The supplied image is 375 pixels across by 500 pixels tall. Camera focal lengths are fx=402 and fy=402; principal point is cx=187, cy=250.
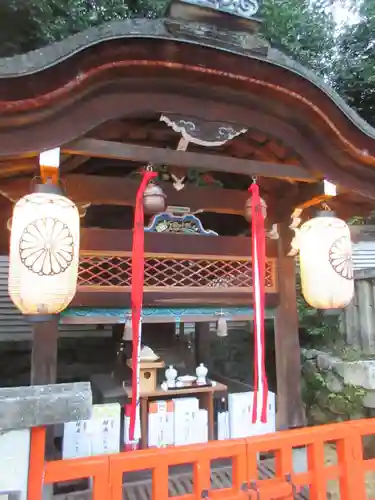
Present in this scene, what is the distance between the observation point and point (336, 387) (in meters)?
5.41

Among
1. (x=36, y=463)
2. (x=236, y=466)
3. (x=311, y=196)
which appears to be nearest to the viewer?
(x=36, y=463)

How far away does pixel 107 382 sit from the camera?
4957 millimetres

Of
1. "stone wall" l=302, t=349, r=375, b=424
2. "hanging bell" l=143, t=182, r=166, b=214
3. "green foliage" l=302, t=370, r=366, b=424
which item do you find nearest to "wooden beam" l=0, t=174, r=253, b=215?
"hanging bell" l=143, t=182, r=166, b=214

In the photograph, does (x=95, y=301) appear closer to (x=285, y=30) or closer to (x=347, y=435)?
(x=347, y=435)

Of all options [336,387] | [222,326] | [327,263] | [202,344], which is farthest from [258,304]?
[336,387]

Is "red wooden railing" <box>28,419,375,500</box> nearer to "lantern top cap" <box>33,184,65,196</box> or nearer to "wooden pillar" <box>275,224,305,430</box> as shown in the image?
"wooden pillar" <box>275,224,305,430</box>

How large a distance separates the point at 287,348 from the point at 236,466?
5.30 feet

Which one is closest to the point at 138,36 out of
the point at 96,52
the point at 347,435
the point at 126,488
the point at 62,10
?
the point at 96,52

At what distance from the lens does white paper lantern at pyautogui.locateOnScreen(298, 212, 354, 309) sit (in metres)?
3.16

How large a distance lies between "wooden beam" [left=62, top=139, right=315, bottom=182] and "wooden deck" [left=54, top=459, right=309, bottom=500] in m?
2.79

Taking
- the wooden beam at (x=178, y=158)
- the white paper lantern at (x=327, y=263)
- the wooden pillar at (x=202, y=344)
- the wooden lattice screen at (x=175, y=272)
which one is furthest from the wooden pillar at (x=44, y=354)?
the wooden pillar at (x=202, y=344)

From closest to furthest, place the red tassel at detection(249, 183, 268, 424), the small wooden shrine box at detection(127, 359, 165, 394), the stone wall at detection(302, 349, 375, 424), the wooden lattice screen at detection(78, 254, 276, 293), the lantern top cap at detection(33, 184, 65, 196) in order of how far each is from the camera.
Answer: the lantern top cap at detection(33, 184, 65, 196), the red tassel at detection(249, 183, 268, 424), the wooden lattice screen at detection(78, 254, 276, 293), the small wooden shrine box at detection(127, 359, 165, 394), the stone wall at detection(302, 349, 375, 424)

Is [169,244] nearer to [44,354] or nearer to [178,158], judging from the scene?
[178,158]

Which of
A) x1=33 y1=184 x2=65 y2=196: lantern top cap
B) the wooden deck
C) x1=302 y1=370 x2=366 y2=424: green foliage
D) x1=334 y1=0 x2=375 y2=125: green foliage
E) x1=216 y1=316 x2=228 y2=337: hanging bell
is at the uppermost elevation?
x1=334 y1=0 x2=375 y2=125: green foliage
